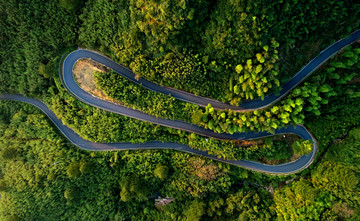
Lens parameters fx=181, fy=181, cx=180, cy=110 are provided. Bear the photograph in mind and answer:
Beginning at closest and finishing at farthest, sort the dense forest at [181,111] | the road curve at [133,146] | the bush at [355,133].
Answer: the dense forest at [181,111]
the bush at [355,133]
the road curve at [133,146]

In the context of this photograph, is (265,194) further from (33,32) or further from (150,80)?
(33,32)

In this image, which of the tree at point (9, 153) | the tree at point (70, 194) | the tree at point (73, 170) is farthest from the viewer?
the tree at point (70, 194)

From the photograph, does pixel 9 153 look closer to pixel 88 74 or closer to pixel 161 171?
pixel 88 74

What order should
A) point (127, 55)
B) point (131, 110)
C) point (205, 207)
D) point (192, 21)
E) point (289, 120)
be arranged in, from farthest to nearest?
1. point (205, 207)
2. point (131, 110)
3. point (127, 55)
4. point (289, 120)
5. point (192, 21)

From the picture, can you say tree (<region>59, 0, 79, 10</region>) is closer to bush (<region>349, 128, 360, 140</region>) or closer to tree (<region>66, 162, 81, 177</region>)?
tree (<region>66, 162, 81, 177</region>)

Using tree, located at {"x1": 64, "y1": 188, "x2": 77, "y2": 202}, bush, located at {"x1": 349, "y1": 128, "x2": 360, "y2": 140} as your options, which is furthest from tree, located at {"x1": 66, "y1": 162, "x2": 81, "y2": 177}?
bush, located at {"x1": 349, "y1": 128, "x2": 360, "y2": 140}

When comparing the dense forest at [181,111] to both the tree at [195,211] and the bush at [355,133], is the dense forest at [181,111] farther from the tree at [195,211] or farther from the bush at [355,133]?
the tree at [195,211]

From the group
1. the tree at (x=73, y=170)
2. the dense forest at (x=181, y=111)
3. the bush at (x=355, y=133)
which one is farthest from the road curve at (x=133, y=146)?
the bush at (x=355, y=133)

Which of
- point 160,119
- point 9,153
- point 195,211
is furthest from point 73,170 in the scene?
point 195,211

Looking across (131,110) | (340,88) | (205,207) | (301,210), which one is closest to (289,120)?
(340,88)
